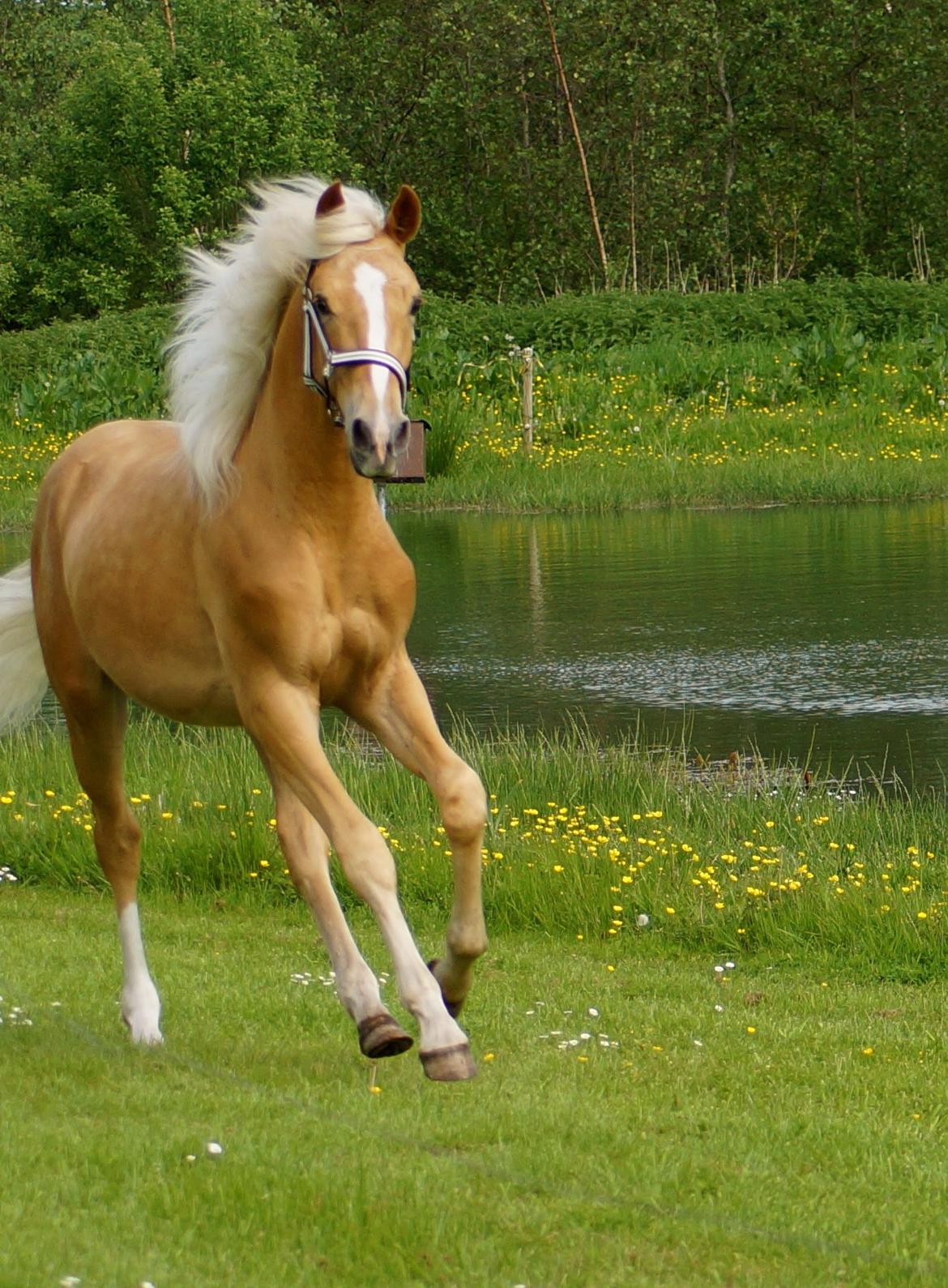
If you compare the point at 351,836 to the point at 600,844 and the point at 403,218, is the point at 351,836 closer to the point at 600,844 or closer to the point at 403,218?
the point at 403,218

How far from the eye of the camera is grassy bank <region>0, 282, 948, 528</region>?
27.2 m

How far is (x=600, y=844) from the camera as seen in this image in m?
9.19

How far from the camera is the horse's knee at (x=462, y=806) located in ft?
17.9

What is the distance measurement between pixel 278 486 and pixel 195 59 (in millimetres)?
40677

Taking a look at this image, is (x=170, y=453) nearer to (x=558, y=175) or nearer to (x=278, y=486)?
(x=278, y=486)

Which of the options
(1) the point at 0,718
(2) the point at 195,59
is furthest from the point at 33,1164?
(2) the point at 195,59

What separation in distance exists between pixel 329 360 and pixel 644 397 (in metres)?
26.4

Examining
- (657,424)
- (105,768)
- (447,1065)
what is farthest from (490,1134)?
(657,424)

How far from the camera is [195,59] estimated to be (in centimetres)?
4400

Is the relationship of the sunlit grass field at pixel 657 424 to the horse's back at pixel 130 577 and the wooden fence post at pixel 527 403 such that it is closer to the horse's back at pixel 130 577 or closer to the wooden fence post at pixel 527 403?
the wooden fence post at pixel 527 403

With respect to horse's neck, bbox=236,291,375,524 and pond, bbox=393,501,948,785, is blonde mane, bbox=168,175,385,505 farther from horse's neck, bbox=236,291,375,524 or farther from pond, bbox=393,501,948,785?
pond, bbox=393,501,948,785

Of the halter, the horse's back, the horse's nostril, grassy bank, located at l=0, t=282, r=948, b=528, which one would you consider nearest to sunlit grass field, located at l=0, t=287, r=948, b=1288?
the horse's back

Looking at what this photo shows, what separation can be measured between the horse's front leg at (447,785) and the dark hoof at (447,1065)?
439 millimetres

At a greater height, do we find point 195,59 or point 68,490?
point 195,59
